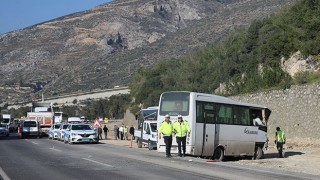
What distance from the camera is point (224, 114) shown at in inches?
1024

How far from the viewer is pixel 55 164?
21.1 m

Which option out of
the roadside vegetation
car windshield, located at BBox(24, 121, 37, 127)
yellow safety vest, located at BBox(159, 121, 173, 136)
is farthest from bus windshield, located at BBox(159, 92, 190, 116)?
car windshield, located at BBox(24, 121, 37, 127)

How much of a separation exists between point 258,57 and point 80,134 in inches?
1162

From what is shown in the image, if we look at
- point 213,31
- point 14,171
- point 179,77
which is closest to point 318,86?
point 14,171

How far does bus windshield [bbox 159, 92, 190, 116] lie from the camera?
25.0m

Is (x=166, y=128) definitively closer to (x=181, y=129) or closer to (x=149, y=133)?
(x=181, y=129)

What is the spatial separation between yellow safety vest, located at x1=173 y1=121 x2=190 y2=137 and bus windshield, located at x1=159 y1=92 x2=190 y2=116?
785mm

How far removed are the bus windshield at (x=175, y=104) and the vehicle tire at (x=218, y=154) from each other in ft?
8.36

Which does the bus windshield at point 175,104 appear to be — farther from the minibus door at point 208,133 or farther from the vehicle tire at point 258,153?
the vehicle tire at point 258,153

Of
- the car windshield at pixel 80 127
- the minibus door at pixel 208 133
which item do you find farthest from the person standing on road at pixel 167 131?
the car windshield at pixel 80 127

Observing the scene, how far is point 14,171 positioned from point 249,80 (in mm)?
45804

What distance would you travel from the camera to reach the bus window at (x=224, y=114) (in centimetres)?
2578

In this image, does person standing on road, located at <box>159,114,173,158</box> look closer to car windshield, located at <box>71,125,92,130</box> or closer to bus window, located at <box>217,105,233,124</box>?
bus window, located at <box>217,105,233,124</box>

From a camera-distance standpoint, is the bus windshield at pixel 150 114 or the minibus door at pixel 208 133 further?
the bus windshield at pixel 150 114
